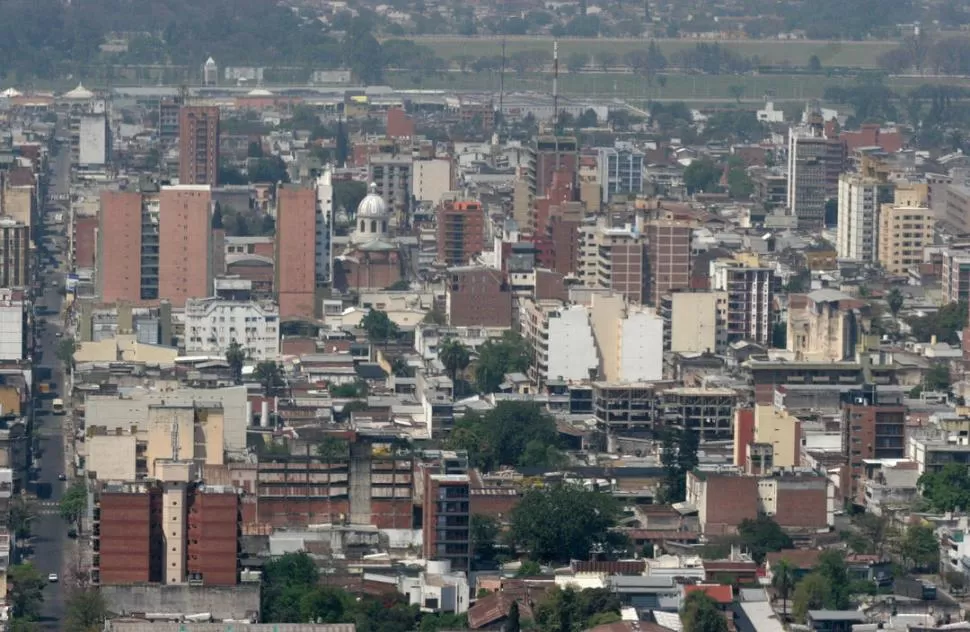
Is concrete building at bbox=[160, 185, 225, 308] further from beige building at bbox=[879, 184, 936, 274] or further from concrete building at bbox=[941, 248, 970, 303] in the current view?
beige building at bbox=[879, 184, 936, 274]

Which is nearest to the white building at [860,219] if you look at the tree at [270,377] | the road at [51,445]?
the road at [51,445]

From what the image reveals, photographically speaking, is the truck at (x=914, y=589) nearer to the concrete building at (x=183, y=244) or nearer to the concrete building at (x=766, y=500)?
the concrete building at (x=766, y=500)

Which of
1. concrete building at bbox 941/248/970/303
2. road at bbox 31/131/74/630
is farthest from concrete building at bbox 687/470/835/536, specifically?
concrete building at bbox 941/248/970/303

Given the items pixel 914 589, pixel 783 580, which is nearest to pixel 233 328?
pixel 783 580

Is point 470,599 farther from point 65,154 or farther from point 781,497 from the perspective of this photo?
point 65,154

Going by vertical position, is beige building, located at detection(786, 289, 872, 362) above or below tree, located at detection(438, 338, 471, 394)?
above

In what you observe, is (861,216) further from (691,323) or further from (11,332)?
(11,332)

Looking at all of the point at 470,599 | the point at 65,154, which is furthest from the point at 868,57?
the point at 470,599
